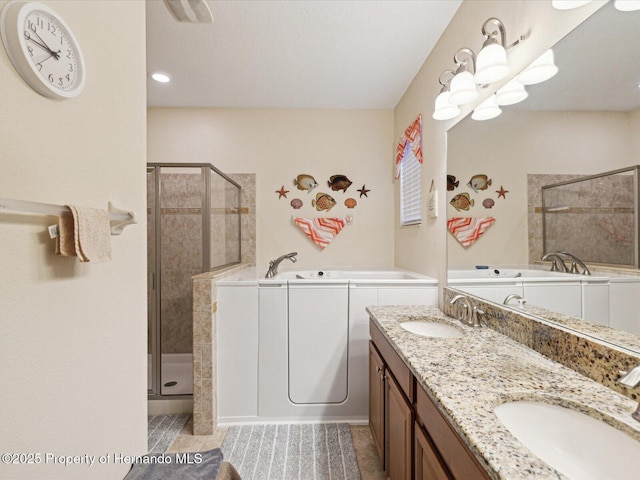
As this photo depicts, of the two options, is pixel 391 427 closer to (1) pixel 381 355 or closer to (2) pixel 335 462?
(1) pixel 381 355

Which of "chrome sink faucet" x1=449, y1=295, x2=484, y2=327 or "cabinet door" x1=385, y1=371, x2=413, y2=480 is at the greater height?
"chrome sink faucet" x1=449, y1=295, x2=484, y2=327

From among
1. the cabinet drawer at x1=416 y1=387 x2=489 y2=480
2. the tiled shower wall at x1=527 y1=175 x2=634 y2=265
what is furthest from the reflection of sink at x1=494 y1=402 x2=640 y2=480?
the tiled shower wall at x1=527 y1=175 x2=634 y2=265

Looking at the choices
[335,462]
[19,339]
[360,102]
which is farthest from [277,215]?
[19,339]

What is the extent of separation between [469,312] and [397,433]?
2.22ft

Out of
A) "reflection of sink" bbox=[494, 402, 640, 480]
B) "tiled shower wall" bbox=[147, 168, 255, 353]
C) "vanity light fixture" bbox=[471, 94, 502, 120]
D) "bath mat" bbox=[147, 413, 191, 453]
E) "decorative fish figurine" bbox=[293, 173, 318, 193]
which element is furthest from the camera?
"decorative fish figurine" bbox=[293, 173, 318, 193]

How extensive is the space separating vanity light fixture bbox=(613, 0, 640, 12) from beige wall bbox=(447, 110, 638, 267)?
27 centimetres

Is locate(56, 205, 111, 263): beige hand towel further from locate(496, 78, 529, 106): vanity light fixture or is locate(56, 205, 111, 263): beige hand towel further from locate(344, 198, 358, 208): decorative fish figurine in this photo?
locate(344, 198, 358, 208): decorative fish figurine

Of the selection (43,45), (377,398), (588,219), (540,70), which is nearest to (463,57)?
(540,70)

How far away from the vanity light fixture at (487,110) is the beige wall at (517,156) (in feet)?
0.10

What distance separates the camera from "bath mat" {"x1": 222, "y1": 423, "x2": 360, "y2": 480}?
159cm

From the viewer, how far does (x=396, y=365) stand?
4.03 feet

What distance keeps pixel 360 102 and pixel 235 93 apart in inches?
47.6

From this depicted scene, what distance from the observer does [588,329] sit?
2.98 feet

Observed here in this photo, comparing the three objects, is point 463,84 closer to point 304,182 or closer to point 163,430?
point 304,182
